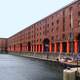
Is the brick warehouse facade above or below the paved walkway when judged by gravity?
above

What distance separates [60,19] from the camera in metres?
80.9

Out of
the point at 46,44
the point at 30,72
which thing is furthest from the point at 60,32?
the point at 30,72

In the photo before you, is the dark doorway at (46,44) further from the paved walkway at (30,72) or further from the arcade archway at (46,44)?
the paved walkway at (30,72)

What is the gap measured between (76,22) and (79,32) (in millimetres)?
4198

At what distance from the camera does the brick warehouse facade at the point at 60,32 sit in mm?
68438

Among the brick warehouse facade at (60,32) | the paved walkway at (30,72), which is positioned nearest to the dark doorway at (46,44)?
the brick warehouse facade at (60,32)

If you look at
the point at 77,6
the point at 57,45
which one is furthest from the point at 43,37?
the point at 77,6

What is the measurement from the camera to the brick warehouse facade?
2694 inches

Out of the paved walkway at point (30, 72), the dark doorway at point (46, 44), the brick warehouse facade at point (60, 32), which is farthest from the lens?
the dark doorway at point (46, 44)

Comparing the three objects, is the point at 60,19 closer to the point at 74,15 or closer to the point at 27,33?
the point at 74,15

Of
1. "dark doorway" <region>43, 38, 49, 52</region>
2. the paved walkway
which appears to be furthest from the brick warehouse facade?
the paved walkway

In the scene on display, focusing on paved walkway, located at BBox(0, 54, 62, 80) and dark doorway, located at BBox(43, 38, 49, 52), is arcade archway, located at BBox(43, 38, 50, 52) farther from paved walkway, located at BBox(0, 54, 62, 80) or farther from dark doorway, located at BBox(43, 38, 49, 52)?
paved walkway, located at BBox(0, 54, 62, 80)

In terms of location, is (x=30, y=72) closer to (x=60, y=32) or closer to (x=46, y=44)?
(x=60, y=32)

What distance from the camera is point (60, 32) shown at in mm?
79812
